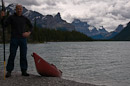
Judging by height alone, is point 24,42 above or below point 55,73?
above

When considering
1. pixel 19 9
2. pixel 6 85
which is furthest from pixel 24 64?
pixel 19 9

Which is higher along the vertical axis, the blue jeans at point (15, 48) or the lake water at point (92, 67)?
the blue jeans at point (15, 48)

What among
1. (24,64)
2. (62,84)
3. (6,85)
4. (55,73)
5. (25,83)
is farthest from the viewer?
(55,73)

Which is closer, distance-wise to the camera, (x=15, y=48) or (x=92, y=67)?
(x=15, y=48)

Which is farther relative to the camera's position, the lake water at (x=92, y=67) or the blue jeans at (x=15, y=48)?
the lake water at (x=92, y=67)

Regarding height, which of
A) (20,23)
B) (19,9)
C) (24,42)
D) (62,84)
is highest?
(19,9)

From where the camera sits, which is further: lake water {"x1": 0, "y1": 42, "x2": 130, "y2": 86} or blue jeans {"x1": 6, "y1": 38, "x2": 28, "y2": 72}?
lake water {"x1": 0, "y1": 42, "x2": 130, "y2": 86}

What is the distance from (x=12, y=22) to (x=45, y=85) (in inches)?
173

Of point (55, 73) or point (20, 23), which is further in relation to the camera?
point (55, 73)

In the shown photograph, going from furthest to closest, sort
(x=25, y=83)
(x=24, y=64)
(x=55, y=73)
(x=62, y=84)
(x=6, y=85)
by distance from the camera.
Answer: (x=55, y=73) < (x=24, y=64) < (x=62, y=84) < (x=25, y=83) < (x=6, y=85)

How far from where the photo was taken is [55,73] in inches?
541

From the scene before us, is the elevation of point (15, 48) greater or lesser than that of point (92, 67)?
greater

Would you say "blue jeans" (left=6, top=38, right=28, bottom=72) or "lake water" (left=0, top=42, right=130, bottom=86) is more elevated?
"blue jeans" (left=6, top=38, right=28, bottom=72)

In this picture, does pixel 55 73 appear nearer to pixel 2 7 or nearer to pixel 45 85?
pixel 45 85
